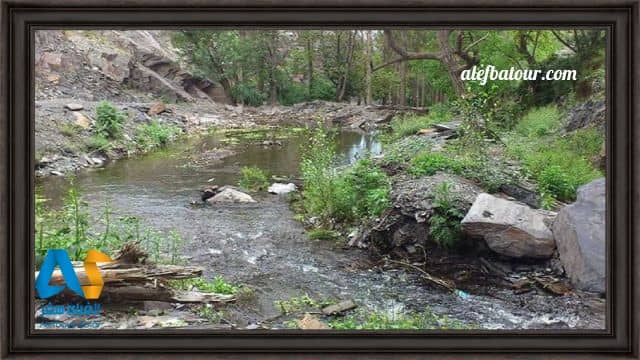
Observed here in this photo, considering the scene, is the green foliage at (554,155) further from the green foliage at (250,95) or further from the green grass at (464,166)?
the green foliage at (250,95)

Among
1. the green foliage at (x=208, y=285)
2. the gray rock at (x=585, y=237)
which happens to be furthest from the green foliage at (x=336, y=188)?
the gray rock at (x=585, y=237)

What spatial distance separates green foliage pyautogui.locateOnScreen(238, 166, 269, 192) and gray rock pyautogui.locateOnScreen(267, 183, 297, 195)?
3 cm

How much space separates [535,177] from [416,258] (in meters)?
0.62

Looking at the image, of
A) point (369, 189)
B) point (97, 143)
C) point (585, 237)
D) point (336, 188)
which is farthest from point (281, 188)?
point (585, 237)

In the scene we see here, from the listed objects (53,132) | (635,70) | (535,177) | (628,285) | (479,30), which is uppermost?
(479,30)

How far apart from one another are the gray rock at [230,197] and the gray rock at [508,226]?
37.7 inches

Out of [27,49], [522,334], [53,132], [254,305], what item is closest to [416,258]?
[522,334]

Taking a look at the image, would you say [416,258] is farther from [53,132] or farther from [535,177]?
[53,132]

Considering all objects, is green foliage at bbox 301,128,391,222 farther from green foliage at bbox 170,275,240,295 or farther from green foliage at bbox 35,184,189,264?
green foliage at bbox 35,184,189,264

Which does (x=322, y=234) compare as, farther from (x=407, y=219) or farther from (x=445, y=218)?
(x=445, y=218)

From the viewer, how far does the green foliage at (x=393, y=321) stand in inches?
110

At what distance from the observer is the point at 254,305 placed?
2842mm

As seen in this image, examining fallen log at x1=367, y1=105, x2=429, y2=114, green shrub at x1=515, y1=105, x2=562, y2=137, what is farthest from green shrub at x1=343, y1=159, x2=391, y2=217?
green shrub at x1=515, y1=105, x2=562, y2=137

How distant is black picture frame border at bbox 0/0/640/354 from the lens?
268 cm
